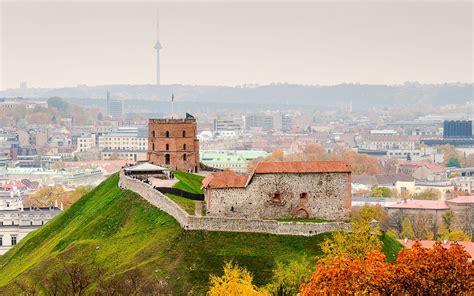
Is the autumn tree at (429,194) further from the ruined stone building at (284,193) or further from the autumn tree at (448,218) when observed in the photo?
the ruined stone building at (284,193)

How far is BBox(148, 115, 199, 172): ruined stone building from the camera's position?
95938mm

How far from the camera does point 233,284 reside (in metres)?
56.6

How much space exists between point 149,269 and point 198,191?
57.0ft

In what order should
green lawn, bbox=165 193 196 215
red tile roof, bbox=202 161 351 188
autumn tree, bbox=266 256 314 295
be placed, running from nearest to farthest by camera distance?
autumn tree, bbox=266 256 314 295, red tile roof, bbox=202 161 351 188, green lawn, bbox=165 193 196 215

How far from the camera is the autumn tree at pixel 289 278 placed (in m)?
59.3

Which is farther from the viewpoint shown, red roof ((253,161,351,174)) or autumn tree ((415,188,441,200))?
autumn tree ((415,188,441,200))

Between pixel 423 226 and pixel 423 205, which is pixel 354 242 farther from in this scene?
pixel 423 205

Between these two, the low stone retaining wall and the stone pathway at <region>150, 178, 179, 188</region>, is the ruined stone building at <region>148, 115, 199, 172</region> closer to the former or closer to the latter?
the stone pathway at <region>150, 178, 179, 188</region>

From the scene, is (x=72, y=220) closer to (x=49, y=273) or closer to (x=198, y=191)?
(x=198, y=191)

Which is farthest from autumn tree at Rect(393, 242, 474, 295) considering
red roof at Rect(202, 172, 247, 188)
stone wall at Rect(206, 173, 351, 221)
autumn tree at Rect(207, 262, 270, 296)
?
red roof at Rect(202, 172, 247, 188)

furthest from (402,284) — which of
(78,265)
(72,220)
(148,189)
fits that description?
(72,220)

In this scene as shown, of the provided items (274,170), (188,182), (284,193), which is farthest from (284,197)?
(188,182)

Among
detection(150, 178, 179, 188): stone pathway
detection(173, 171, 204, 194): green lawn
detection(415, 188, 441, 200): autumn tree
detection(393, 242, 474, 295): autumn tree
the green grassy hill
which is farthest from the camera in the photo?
detection(415, 188, 441, 200): autumn tree

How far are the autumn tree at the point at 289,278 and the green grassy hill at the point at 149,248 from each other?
1385mm
